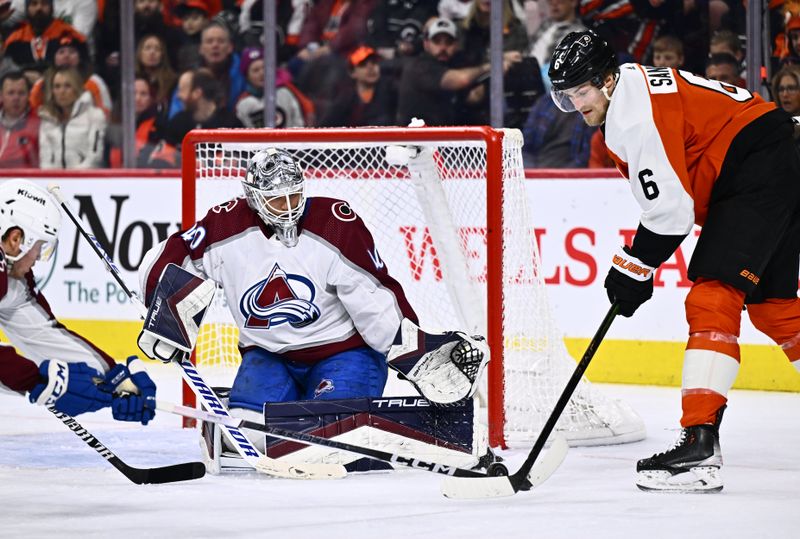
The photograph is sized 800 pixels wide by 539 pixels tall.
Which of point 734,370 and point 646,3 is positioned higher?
point 646,3

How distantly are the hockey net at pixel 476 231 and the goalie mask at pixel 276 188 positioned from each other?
1.94 ft

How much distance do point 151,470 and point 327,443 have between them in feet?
1.50

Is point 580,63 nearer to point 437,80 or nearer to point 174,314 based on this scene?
point 174,314

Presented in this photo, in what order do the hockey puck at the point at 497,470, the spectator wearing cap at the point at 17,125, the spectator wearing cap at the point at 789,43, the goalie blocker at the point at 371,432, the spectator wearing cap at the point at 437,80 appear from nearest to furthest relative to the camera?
the hockey puck at the point at 497,470
the goalie blocker at the point at 371,432
the spectator wearing cap at the point at 789,43
the spectator wearing cap at the point at 437,80
the spectator wearing cap at the point at 17,125

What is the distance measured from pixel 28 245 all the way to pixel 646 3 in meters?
3.15

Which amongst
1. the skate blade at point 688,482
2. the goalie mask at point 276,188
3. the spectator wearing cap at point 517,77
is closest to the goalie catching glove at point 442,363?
the goalie mask at point 276,188

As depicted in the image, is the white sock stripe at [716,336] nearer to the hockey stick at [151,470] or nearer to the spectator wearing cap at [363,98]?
the hockey stick at [151,470]

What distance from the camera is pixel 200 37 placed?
7.13 meters

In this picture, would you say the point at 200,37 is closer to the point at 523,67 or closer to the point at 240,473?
the point at 523,67

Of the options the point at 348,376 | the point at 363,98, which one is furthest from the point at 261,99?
the point at 348,376

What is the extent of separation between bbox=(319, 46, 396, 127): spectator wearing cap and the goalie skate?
3414 millimetres

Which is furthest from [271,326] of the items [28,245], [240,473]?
[28,245]

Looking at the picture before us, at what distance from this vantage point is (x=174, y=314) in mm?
3984

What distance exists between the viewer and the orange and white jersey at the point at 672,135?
11.4 ft
